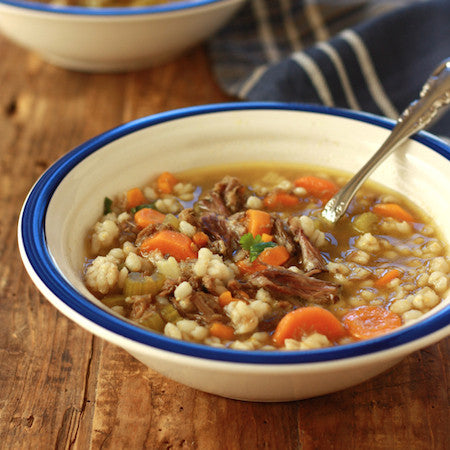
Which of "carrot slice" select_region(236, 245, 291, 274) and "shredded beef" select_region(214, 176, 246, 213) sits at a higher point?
"carrot slice" select_region(236, 245, 291, 274)

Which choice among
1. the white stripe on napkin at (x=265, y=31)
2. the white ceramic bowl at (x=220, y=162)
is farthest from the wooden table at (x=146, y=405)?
the white stripe on napkin at (x=265, y=31)

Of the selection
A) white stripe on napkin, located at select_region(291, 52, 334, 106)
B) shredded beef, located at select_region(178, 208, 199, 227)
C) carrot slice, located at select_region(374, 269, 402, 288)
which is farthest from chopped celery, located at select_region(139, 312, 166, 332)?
white stripe on napkin, located at select_region(291, 52, 334, 106)

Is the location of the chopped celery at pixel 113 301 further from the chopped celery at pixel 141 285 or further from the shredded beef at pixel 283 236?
the shredded beef at pixel 283 236

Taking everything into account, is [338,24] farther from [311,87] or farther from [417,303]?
[417,303]

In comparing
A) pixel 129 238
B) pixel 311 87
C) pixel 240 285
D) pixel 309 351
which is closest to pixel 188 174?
pixel 129 238

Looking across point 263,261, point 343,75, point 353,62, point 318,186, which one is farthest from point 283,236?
point 353,62

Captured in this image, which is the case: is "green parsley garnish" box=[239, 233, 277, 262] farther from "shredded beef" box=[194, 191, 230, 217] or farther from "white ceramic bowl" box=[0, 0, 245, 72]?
"white ceramic bowl" box=[0, 0, 245, 72]
